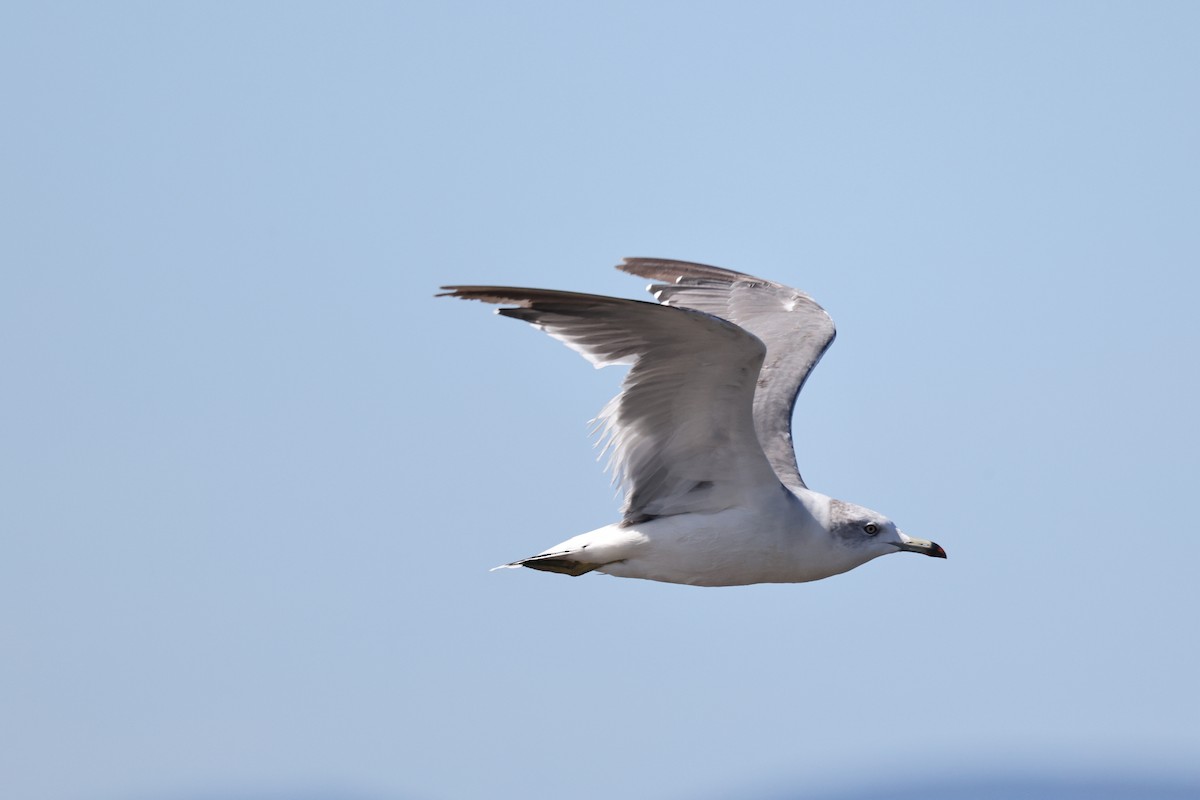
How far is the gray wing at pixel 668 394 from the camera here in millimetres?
9414

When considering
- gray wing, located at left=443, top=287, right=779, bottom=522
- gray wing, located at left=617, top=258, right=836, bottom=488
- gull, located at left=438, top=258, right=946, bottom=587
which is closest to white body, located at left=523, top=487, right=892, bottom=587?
gull, located at left=438, top=258, right=946, bottom=587

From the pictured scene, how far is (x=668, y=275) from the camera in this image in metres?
14.5

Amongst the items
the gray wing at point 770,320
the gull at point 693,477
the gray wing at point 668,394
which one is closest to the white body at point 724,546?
the gull at point 693,477

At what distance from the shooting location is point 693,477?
35.1 feet

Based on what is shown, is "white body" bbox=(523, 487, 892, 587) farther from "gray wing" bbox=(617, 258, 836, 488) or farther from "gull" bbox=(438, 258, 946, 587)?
"gray wing" bbox=(617, 258, 836, 488)

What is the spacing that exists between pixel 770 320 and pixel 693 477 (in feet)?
10.5

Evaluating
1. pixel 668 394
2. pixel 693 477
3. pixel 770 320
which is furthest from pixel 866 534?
pixel 770 320

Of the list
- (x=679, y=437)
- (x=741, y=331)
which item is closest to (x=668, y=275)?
(x=679, y=437)

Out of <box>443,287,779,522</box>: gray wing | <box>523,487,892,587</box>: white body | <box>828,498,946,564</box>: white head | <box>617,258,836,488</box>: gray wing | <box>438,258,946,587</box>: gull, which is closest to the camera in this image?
<box>443,287,779,522</box>: gray wing

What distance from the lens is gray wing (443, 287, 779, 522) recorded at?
941cm

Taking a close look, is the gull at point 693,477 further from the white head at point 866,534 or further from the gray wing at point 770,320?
the gray wing at point 770,320

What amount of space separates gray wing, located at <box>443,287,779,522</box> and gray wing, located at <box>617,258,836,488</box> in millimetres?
833

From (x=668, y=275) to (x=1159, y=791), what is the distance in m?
77.9

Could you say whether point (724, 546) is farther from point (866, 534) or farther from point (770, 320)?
point (770, 320)
